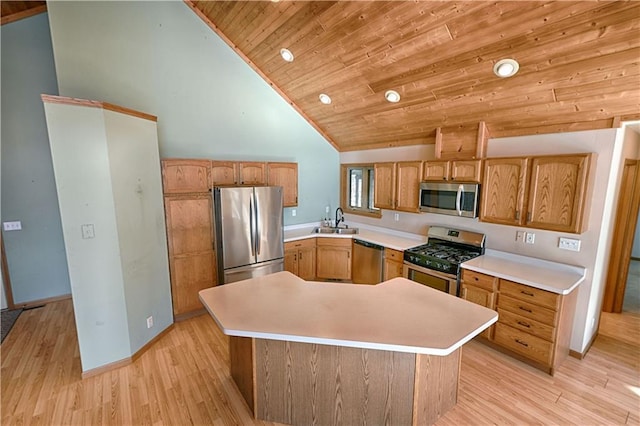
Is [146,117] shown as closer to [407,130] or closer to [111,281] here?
[111,281]

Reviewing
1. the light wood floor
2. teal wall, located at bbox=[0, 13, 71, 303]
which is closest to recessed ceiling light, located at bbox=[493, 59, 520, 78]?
the light wood floor

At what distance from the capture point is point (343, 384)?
1.93 m

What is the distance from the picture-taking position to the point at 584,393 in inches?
96.0

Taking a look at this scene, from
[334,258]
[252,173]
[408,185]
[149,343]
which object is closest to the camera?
[149,343]

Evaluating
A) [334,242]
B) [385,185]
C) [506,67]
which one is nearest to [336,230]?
[334,242]

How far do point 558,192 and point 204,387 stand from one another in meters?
3.78

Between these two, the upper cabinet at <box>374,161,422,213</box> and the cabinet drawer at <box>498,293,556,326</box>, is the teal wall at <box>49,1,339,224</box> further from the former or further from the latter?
the cabinet drawer at <box>498,293,556,326</box>

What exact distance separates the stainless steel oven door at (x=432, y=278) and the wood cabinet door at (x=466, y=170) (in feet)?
3.87

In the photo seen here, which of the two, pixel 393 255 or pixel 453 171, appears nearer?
pixel 453 171

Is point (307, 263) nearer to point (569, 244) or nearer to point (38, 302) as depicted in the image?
point (569, 244)

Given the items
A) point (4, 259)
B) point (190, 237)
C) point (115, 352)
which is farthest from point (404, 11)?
point (4, 259)

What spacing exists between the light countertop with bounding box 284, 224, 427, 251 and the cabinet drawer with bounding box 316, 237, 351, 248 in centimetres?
5

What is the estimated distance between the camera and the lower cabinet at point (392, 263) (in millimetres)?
3913

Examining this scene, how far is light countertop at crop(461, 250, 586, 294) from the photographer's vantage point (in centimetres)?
260
